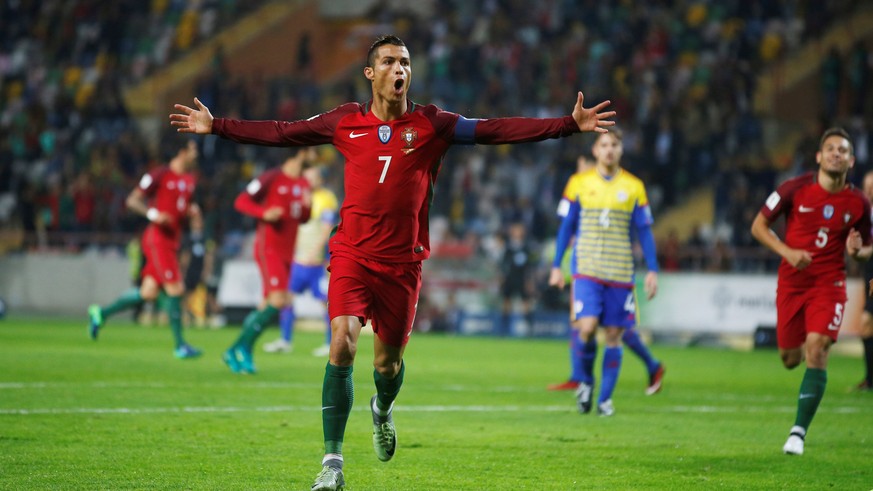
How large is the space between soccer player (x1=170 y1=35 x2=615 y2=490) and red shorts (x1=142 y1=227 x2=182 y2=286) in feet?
29.5

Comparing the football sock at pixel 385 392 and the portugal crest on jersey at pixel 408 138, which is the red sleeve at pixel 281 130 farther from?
the football sock at pixel 385 392

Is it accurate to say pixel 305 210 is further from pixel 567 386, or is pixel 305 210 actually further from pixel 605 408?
pixel 605 408

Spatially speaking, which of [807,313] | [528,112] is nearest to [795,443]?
[807,313]

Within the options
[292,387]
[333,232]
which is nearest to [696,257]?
[292,387]

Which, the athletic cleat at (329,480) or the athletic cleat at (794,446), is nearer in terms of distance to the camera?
the athletic cleat at (329,480)

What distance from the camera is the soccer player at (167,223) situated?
52.9 ft

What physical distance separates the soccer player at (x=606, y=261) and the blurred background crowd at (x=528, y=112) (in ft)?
40.6

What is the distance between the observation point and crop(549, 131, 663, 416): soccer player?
11438 mm

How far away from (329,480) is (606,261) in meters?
5.32

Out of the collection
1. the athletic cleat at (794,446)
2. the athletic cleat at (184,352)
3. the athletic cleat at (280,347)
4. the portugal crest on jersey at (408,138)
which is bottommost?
the athletic cleat at (280,347)

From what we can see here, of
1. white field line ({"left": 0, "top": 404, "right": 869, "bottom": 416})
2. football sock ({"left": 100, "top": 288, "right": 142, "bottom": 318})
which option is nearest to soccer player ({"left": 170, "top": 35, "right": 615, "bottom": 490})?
white field line ({"left": 0, "top": 404, "right": 869, "bottom": 416})

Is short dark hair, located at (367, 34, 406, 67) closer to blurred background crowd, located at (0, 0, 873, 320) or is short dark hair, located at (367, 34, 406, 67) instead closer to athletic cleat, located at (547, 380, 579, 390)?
athletic cleat, located at (547, 380, 579, 390)

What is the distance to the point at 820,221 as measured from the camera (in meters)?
9.61

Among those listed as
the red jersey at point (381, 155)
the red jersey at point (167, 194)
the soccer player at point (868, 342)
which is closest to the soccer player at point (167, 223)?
the red jersey at point (167, 194)
